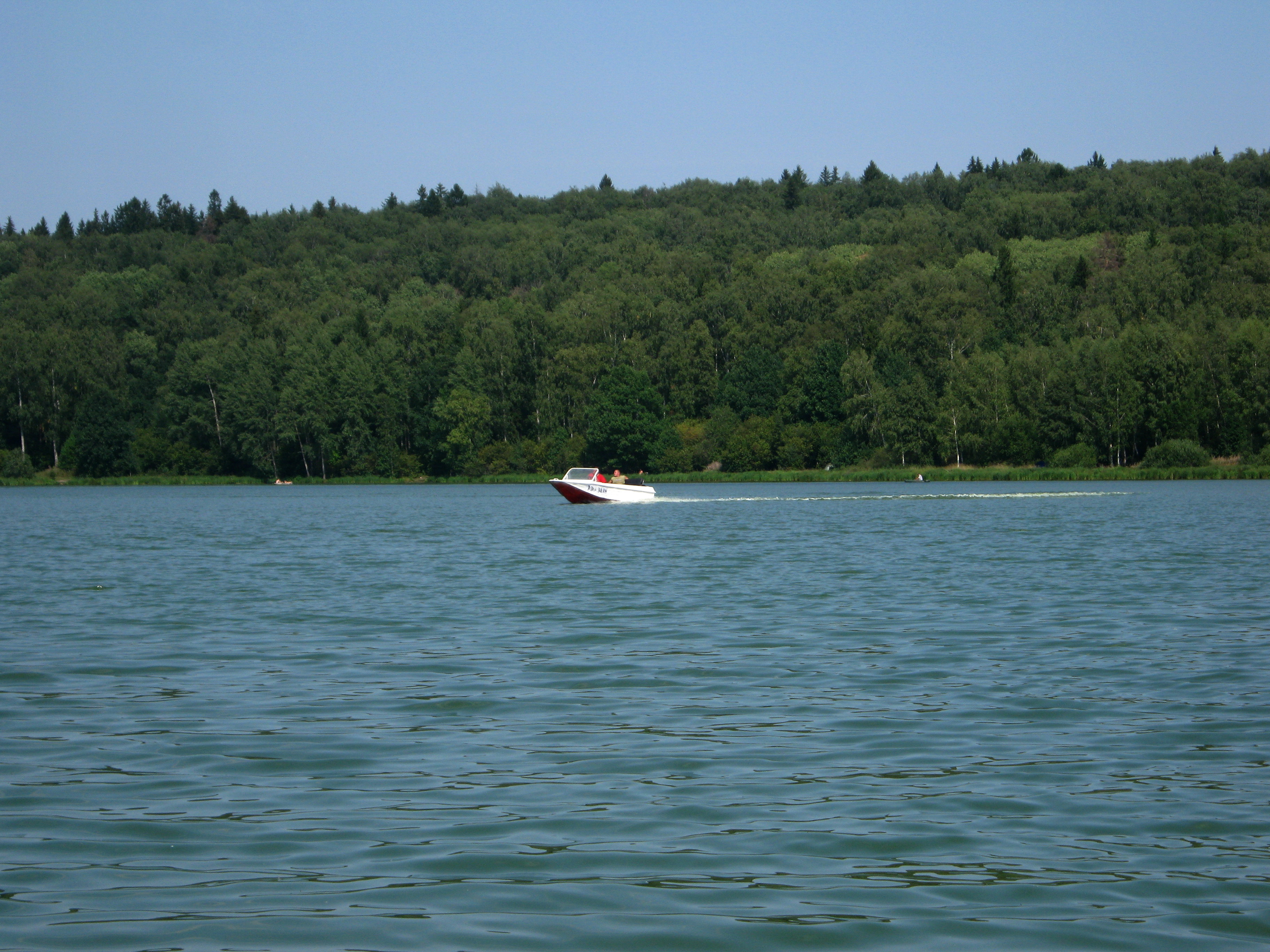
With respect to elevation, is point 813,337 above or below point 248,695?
above

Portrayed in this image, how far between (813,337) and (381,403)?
4746 cm

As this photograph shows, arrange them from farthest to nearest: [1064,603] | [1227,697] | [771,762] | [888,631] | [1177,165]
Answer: [1177,165]
[1064,603]
[888,631]
[1227,697]
[771,762]

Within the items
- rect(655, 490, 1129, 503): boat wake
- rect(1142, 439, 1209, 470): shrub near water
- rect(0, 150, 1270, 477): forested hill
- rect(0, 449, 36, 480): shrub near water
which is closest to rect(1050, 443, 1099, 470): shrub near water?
rect(0, 150, 1270, 477): forested hill

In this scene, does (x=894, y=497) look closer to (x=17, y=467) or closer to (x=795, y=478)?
(x=795, y=478)

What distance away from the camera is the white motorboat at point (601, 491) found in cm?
7531

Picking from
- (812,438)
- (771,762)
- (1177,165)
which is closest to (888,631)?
(771,762)

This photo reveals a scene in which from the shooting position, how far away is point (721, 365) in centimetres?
14838

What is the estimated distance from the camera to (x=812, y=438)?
415ft

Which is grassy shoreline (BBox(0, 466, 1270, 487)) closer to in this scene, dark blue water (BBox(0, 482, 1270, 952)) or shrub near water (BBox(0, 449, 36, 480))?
shrub near water (BBox(0, 449, 36, 480))

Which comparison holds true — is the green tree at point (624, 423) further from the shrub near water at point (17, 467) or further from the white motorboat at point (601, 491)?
the shrub near water at point (17, 467)

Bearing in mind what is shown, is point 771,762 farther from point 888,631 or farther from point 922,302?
point 922,302

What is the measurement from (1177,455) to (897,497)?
37453 millimetres

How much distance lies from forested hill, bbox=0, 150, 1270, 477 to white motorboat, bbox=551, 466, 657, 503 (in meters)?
49.4

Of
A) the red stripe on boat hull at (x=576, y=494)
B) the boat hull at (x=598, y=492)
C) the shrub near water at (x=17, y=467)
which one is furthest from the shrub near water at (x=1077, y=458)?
the shrub near water at (x=17, y=467)
